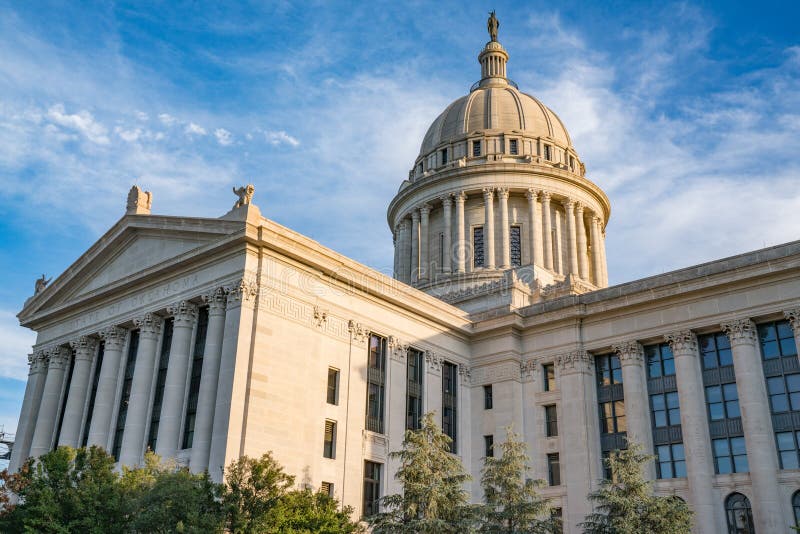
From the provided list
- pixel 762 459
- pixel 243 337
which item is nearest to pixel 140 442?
pixel 243 337

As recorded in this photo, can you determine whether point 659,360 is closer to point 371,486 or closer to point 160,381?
point 371,486

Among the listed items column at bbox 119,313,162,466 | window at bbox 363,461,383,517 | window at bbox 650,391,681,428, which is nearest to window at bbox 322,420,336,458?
window at bbox 363,461,383,517

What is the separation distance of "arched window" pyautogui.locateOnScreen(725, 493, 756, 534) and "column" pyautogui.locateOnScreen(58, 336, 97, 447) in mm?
31134

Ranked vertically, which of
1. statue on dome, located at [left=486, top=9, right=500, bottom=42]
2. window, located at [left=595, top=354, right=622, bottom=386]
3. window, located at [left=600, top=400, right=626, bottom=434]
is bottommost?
window, located at [left=600, top=400, right=626, bottom=434]

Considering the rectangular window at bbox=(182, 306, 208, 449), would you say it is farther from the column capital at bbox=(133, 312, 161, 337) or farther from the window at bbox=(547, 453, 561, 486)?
Answer: the window at bbox=(547, 453, 561, 486)

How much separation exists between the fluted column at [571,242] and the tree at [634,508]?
3019 cm

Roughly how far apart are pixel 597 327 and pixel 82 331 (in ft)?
88.4

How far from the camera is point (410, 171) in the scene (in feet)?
230

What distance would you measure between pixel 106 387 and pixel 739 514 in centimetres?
2979

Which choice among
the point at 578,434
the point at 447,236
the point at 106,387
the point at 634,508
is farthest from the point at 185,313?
the point at 447,236

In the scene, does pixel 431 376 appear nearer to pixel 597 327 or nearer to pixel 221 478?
pixel 597 327

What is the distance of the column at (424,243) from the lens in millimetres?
61219

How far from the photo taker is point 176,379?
35.3 m

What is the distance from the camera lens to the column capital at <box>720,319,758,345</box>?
3641 centimetres
